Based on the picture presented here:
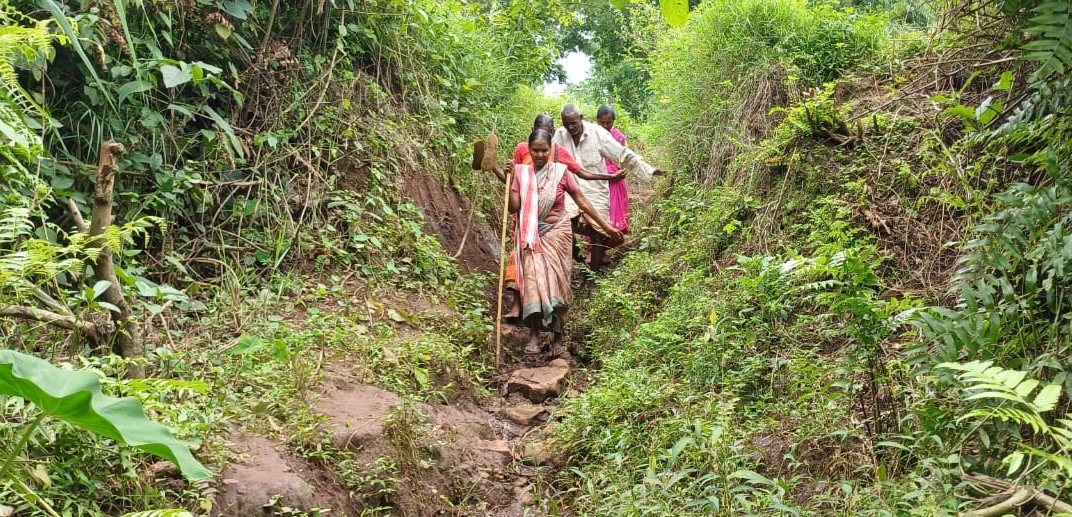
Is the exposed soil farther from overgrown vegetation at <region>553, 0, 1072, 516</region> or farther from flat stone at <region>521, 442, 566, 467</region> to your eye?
flat stone at <region>521, 442, 566, 467</region>

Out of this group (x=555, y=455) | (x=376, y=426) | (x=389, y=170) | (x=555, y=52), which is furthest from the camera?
(x=555, y=52)

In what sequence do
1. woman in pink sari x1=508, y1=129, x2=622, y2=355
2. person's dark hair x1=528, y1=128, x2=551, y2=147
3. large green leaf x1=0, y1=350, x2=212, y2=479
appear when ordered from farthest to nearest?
1. person's dark hair x1=528, y1=128, x2=551, y2=147
2. woman in pink sari x1=508, y1=129, x2=622, y2=355
3. large green leaf x1=0, y1=350, x2=212, y2=479

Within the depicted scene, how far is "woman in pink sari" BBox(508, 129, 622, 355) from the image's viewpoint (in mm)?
6141

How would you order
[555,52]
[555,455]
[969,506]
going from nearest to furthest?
[969,506] → [555,455] → [555,52]

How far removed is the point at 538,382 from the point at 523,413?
383 mm

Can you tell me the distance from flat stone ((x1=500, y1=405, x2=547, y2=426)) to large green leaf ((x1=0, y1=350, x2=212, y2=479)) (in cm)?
Answer: 303

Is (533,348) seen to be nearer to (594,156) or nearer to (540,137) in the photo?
(540,137)

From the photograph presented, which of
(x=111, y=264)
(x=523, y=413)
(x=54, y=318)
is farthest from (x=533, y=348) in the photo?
(x=54, y=318)

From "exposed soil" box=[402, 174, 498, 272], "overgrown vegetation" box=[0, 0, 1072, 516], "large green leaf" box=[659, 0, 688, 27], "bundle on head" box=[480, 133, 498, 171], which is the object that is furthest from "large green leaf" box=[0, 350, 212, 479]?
"exposed soil" box=[402, 174, 498, 272]

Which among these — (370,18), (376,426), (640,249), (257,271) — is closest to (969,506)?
(376,426)

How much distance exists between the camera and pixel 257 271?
5.25 metres

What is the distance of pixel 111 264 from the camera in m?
3.09

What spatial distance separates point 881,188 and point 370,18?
4553 mm

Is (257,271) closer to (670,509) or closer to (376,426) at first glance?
(376,426)
